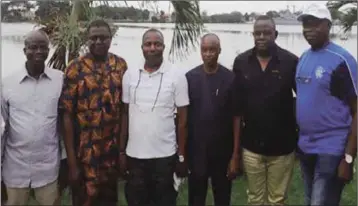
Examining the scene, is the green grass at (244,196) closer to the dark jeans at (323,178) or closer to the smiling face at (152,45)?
the dark jeans at (323,178)

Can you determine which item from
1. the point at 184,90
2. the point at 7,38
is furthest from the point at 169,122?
the point at 7,38

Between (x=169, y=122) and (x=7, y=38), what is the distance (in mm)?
2286

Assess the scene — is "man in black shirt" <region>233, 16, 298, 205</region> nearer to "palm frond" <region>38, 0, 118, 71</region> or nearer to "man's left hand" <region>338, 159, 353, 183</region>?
"man's left hand" <region>338, 159, 353, 183</region>

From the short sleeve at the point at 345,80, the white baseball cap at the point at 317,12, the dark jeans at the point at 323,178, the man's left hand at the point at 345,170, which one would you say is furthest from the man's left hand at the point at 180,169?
the white baseball cap at the point at 317,12

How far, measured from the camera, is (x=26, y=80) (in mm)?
4262

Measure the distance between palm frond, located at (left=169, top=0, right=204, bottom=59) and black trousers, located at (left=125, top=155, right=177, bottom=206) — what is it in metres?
1.89

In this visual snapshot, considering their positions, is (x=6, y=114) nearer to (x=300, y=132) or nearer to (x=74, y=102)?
(x=74, y=102)

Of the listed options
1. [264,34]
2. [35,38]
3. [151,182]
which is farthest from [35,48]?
[264,34]

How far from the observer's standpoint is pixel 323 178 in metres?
4.22

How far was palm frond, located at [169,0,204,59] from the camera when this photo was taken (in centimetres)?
588

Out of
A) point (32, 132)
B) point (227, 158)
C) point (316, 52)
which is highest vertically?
point (316, 52)

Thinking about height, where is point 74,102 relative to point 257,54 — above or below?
below

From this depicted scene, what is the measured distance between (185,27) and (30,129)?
2.29 meters

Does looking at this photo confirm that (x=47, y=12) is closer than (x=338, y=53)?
No
